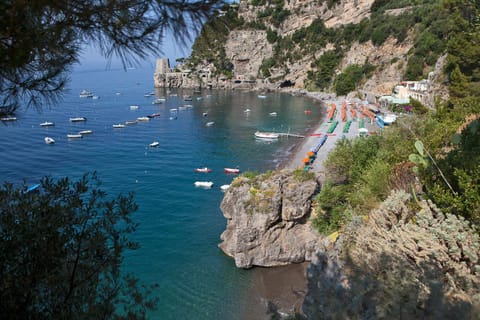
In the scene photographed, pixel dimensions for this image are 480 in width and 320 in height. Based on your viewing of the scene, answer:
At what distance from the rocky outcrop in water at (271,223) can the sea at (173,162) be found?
3.31 ft

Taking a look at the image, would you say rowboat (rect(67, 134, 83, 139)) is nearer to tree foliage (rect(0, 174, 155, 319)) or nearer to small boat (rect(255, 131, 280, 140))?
small boat (rect(255, 131, 280, 140))

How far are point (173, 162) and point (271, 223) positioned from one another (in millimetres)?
17204

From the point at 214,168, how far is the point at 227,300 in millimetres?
16373

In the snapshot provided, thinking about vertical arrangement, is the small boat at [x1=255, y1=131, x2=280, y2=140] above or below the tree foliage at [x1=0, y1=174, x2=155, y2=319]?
below

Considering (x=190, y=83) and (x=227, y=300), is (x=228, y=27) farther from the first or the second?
(x=190, y=83)

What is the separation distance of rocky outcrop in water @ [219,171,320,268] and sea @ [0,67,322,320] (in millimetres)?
1008

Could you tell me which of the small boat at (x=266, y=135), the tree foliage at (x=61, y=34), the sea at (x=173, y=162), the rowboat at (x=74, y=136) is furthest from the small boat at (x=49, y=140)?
the tree foliage at (x=61, y=34)

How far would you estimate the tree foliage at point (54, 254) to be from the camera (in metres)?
3.21

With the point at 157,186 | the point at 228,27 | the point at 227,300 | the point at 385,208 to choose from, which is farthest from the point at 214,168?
the point at 228,27

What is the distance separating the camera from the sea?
48.1 ft

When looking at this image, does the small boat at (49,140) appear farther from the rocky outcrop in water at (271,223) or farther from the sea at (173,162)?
the rocky outcrop in water at (271,223)

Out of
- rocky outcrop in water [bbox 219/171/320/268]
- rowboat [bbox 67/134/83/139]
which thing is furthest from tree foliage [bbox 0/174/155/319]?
rowboat [bbox 67/134/83/139]

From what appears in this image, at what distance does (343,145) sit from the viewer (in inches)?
739

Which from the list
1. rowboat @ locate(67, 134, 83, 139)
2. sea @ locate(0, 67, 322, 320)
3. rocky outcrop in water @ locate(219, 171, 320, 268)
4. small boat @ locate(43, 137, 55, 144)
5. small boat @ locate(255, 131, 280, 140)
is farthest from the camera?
rowboat @ locate(67, 134, 83, 139)
